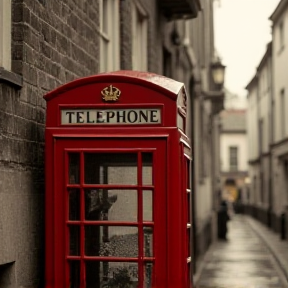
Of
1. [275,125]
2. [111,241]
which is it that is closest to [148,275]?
[111,241]

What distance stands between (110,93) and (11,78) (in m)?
0.92

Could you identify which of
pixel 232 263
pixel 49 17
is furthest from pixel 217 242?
pixel 49 17

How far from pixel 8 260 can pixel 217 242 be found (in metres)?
26.6

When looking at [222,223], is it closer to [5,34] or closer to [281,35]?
[281,35]

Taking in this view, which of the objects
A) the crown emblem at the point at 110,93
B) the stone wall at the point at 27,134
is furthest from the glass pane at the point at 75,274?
the crown emblem at the point at 110,93

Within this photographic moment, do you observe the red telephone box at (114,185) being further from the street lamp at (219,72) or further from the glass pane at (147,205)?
the street lamp at (219,72)

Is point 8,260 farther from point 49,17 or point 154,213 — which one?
point 49,17

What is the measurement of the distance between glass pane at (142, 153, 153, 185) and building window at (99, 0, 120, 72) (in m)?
4.31

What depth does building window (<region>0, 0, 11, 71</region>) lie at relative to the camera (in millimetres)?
6945

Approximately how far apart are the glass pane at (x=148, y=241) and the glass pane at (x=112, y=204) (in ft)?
0.46

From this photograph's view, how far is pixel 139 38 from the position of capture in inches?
571

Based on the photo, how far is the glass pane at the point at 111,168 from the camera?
23.9 feet

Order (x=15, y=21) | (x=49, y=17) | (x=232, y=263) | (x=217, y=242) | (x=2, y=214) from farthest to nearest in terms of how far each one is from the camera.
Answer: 1. (x=217, y=242)
2. (x=232, y=263)
3. (x=49, y=17)
4. (x=15, y=21)
5. (x=2, y=214)

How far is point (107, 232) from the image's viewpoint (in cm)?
730
